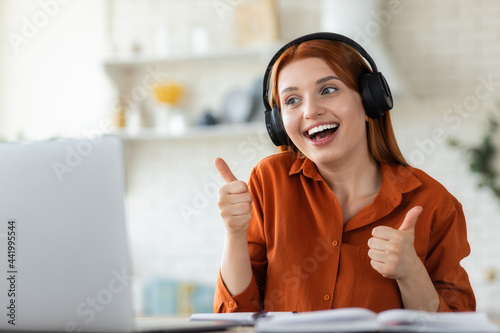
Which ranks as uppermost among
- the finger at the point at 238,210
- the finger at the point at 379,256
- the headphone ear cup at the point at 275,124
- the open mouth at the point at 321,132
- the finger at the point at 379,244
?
the headphone ear cup at the point at 275,124

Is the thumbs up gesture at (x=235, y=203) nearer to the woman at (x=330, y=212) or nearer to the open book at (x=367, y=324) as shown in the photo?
the woman at (x=330, y=212)

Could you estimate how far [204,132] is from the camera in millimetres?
3639

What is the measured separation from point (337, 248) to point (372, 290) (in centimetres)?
13

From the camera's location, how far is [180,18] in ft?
12.9

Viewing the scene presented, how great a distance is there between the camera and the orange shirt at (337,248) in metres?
1.41

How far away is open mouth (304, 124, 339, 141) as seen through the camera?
1.51 meters

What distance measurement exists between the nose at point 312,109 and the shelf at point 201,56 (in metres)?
2.05

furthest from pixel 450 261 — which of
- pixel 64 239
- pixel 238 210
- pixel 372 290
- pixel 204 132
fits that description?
pixel 204 132

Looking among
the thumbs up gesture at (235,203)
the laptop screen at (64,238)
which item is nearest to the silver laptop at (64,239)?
the laptop screen at (64,238)

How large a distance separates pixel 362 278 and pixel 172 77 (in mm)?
2792

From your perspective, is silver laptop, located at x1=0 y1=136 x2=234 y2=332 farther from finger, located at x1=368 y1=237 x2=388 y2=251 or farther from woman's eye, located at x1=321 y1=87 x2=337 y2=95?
woman's eye, located at x1=321 y1=87 x2=337 y2=95

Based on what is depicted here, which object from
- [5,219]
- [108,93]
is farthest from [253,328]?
[108,93]

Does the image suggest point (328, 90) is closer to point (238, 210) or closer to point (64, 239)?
point (238, 210)

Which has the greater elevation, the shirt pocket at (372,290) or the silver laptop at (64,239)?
the silver laptop at (64,239)
